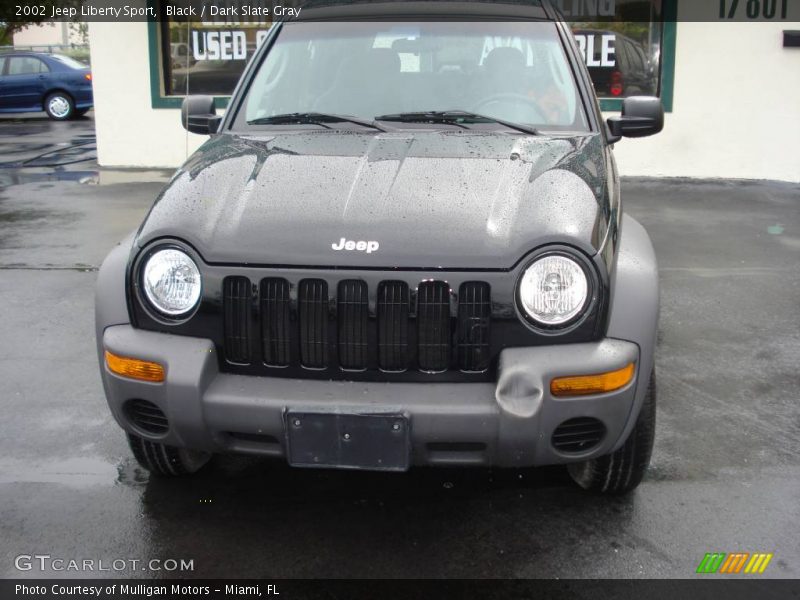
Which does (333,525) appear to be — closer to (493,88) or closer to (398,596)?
(398,596)

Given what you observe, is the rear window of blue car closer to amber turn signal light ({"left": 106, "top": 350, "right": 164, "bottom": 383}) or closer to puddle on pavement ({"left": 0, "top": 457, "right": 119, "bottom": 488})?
puddle on pavement ({"left": 0, "top": 457, "right": 119, "bottom": 488})

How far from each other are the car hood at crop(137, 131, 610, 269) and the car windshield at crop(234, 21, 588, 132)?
1.37ft

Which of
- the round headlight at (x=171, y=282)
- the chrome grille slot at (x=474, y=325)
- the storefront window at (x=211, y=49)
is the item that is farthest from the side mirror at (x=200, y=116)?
the storefront window at (x=211, y=49)

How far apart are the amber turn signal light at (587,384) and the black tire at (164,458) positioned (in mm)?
1520

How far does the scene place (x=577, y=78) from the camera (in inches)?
161

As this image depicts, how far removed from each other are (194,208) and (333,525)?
4.06ft

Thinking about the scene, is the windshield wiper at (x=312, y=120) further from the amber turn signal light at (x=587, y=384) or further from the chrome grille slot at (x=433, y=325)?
the amber turn signal light at (x=587, y=384)

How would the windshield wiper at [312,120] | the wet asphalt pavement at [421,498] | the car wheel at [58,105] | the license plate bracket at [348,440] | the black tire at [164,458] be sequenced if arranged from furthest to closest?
the car wheel at [58,105]
the windshield wiper at [312,120]
the black tire at [164,458]
the wet asphalt pavement at [421,498]
the license plate bracket at [348,440]

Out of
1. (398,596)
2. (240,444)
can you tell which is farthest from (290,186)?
(398,596)

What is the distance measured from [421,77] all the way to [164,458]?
1999 millimetres

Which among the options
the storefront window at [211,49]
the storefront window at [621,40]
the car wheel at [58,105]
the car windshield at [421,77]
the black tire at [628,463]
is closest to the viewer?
the black tire at [628,463]

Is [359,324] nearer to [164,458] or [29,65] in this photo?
[164,458]

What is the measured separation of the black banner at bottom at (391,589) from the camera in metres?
2.85

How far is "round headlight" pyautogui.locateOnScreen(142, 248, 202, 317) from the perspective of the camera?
2972 millimetres
